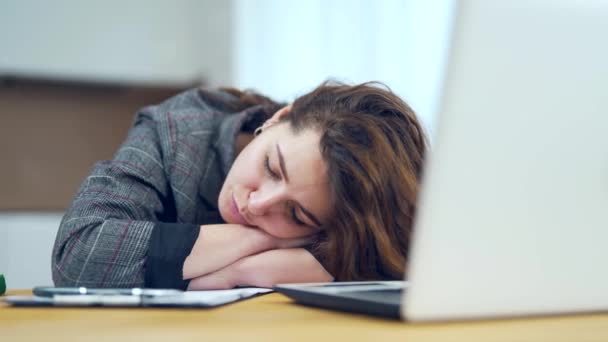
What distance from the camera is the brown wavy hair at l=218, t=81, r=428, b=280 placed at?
0.96 m

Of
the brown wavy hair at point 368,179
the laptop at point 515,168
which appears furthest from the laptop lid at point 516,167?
the brown wavy hair at point 368,179

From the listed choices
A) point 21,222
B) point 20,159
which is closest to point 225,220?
point 21,222

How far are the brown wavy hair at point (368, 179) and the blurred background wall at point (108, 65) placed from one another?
2.85 feet

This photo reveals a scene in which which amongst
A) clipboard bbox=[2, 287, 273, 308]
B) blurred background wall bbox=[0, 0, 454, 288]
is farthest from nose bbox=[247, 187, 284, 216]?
blurred background wall bbox=[0, 0, 454, 288]

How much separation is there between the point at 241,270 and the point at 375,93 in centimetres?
34

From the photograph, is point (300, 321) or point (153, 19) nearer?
point (300, 321)

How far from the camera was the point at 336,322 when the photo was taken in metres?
0.48

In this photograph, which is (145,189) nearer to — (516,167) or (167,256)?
(167,256)

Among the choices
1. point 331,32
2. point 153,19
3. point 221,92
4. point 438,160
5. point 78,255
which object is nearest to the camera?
point 438,160

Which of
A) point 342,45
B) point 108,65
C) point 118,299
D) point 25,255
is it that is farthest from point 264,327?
point 108,65

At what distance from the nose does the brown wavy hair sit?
0.08 m

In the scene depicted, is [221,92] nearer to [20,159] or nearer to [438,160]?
[438,160]

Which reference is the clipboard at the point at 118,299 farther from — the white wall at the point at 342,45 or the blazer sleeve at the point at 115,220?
the white wall at the point at 342,45

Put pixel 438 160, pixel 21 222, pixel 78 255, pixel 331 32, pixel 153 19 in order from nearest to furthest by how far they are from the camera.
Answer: pixel 438 160
pixel 78 255
pixel 331 32
pixel 21 222
pixel 153 19
